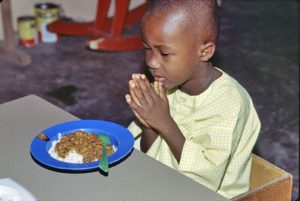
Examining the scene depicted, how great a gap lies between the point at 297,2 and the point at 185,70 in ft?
11.8

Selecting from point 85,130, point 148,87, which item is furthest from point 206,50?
point 85,130

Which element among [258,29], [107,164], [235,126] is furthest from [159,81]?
[258,29]

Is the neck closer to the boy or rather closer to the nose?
the boy

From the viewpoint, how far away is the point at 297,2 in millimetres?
4570

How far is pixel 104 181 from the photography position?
973mm

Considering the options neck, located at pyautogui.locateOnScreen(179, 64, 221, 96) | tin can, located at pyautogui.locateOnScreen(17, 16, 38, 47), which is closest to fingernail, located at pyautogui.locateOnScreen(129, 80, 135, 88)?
neck, located at pyautogui.locateOnScreen(179, 64, 221, 96)

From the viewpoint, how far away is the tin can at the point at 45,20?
3.55 m

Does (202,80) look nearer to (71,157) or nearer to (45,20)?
(71,157)

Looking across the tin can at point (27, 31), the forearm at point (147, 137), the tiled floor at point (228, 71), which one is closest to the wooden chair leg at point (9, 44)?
the tiled floor at point (228, 71)

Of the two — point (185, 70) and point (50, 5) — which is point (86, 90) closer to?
point (50, 5)

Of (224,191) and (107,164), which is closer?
(107,164)

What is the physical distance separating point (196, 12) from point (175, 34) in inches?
3.1

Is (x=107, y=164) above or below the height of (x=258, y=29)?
above

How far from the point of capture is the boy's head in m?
1.22
